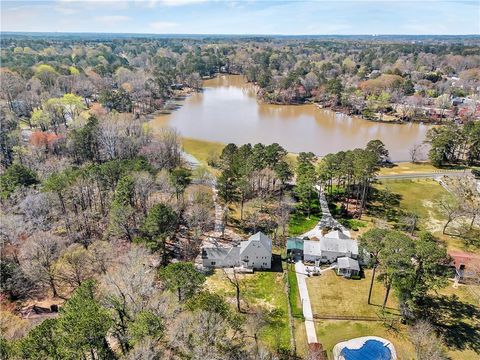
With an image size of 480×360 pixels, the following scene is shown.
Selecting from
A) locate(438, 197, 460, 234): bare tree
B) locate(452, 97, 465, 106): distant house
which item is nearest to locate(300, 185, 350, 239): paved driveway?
locate(438, 197, 460, 234): bare tree

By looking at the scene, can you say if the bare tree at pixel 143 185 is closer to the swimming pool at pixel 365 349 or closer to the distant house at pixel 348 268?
the distant house at pixel 348 268

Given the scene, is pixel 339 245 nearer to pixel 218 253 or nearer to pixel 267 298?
pixel 267 298

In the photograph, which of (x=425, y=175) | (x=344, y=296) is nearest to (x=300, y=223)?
(x=344, y=296)

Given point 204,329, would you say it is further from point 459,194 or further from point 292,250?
point 459,194

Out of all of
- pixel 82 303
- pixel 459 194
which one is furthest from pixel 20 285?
pixel 459 194

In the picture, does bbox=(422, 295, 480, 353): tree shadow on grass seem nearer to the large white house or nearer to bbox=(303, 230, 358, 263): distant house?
bbox=(303, 230, 358, 263): distant house

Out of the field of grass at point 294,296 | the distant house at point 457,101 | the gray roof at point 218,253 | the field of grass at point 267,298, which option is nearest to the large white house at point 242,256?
the gray roof at point 218,253
